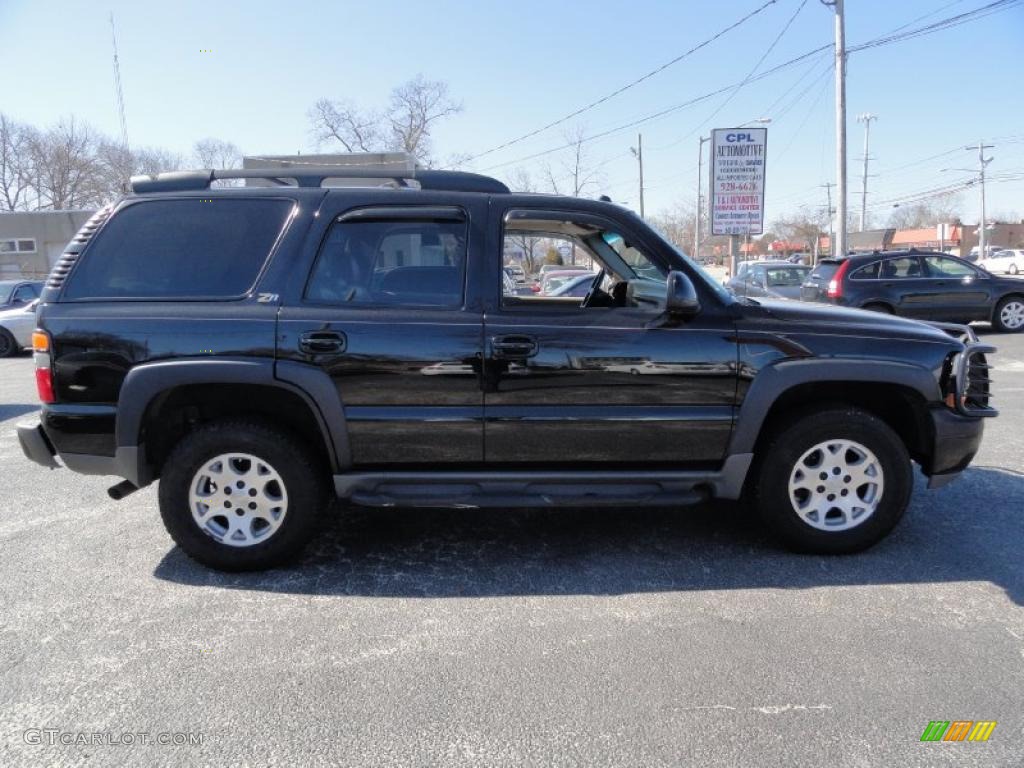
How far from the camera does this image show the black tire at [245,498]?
341 cm

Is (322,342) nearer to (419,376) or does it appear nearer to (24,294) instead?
(419,376)

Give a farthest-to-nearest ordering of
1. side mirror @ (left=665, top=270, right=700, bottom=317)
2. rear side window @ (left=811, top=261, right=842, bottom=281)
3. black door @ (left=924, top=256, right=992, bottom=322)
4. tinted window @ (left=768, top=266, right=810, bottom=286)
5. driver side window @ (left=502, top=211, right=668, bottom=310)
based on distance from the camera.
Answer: tinted window @ (left=768, top=266, right=810, bottom=286), rear side window @ (left=811, top=261, right=842, bottom=281), black door @ (left=924, top=256, right=992, bottom=322), driver side window @ (left=502, top=211, right=668, bottom=310), side mirror @ (left=665, top=270, right=700, bottom=317)

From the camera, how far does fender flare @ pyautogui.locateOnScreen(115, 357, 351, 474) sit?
3.29 metres

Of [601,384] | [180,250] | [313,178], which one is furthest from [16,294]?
[601,384]

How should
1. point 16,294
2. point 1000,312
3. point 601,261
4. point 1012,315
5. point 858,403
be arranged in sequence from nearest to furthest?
point 858,403 < point 601,261 < point 1000,312 < point 1012,315 < point 16,294

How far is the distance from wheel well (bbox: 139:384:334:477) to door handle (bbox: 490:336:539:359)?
978 mm

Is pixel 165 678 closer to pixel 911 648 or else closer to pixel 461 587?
pixel 461 587

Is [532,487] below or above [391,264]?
below

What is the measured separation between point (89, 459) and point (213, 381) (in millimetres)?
822

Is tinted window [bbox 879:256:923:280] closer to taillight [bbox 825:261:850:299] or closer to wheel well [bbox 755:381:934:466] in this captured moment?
taillight [bbox 825:261:850:299]

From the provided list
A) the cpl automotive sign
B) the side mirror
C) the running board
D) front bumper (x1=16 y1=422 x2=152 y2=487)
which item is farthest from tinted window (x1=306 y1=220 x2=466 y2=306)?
the cpl automotive sign

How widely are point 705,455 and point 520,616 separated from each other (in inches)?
50.7

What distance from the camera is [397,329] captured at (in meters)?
3.35

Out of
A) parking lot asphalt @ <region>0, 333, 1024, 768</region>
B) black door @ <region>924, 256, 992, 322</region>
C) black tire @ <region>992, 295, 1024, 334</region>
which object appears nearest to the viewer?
parking lot asphalt @ <region>0, 333, 1024, 768</region>
